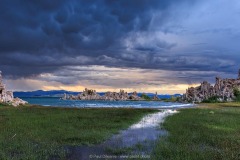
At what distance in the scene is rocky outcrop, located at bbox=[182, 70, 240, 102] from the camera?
16262 centimetres

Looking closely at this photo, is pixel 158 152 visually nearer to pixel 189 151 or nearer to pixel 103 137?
pixel 189 151

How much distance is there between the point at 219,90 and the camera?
176 meters

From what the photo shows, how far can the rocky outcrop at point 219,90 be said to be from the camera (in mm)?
162625

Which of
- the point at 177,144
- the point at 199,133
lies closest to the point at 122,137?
the point at 177,144

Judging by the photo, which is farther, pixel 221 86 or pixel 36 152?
pixel 221 86

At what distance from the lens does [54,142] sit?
79.6 ft

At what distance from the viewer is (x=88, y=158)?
19828 mm

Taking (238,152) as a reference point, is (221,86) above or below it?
above

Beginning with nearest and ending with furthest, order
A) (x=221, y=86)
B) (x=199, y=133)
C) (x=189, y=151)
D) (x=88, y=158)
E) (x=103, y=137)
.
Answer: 1. (x=88, y=158)
2. (x=189, y=151)
3. (x=103, y=137)
4. (x=199, y=133)
5. (x=221, y=86)

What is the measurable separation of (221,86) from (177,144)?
165 meters

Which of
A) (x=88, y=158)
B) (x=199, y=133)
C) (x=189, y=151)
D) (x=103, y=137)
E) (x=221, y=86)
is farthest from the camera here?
(x=221, y=86)

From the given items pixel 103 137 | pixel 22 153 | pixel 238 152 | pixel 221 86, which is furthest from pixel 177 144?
pixel 221 86

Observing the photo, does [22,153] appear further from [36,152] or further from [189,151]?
[189,151]

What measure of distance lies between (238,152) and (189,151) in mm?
3596
